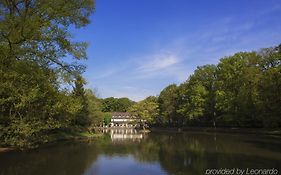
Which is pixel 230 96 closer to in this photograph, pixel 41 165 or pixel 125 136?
pixel 125 136

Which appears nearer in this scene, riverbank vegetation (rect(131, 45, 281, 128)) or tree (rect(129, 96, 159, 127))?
riverbank vegetation (rect(131, 45, 281, 128))

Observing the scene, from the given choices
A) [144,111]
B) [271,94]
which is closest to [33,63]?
[271,94]

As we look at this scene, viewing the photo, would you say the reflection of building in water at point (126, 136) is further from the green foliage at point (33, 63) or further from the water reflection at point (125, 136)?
the green foliage at point (33, 63)

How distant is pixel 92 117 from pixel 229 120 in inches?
1164

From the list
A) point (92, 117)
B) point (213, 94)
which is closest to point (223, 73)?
point (213, 94)

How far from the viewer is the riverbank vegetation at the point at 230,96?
56816mm

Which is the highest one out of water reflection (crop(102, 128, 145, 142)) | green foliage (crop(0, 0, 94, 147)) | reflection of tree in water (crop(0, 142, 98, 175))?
green foliage (crop(0, 0, 94, 147))

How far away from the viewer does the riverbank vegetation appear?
56816mm

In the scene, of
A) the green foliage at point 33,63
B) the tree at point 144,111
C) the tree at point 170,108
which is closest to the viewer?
the green foliage at point 33,63

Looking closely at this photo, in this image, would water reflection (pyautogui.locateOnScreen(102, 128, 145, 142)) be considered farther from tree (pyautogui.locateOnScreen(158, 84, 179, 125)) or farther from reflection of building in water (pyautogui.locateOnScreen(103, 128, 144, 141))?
tree (pyautogui.locateOnScreen(158, 84, 179, 125))

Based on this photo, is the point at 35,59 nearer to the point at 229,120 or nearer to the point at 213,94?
the point at 229,120

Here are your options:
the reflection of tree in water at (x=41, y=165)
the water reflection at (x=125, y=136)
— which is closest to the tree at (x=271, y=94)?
the water reflection at (x=125, y=136)

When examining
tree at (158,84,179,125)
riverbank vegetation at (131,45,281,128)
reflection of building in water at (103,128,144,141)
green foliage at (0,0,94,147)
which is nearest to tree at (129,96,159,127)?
riverbank vegetation at (131,45,281,128)

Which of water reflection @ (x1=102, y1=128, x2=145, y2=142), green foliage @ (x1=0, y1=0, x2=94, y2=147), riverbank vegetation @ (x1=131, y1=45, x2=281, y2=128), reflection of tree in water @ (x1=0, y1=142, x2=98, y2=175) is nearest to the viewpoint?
green foliage @ (x1=0, y1=0, x2=94, y2=147)
